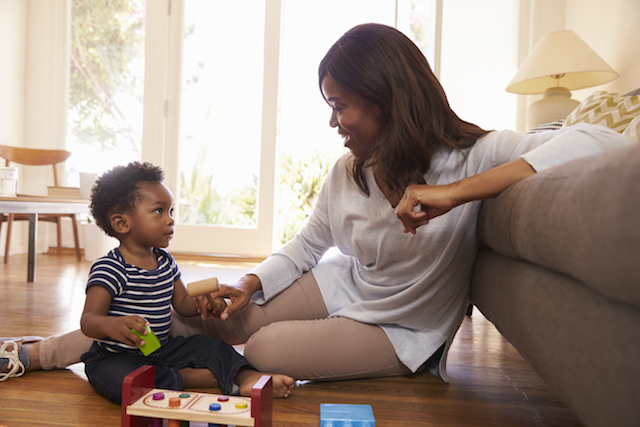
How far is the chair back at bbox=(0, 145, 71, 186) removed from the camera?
3.17 m

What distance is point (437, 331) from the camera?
1051 mm

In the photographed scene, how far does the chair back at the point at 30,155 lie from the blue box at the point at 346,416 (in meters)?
3.13

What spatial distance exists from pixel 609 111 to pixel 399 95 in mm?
786

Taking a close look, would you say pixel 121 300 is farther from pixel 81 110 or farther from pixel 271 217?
pixel 81 110

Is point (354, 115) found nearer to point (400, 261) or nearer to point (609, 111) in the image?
point (400, 261)

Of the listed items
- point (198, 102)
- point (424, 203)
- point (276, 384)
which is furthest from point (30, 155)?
point (424, 203)

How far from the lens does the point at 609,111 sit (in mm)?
1348

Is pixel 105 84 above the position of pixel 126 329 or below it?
above

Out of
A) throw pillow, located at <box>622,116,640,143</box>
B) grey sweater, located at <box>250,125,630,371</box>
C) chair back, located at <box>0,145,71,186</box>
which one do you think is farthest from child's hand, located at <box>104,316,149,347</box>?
chair back, located at <box>0,145,71,186</box>

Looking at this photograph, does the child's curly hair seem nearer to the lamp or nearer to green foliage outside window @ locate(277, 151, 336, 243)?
the lamp

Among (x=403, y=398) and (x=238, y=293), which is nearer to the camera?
(x=403, y=398)

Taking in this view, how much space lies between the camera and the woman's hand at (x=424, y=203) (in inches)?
30.8

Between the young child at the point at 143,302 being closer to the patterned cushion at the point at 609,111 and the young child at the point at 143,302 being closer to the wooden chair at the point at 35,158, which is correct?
the patterned cushion at the point at 609,111

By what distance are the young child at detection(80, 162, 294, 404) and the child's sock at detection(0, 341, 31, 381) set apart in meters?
0.17
